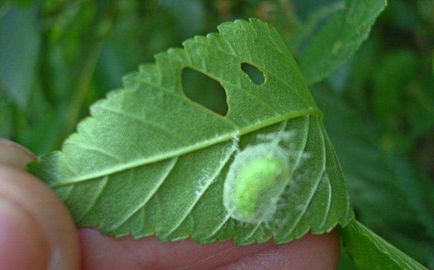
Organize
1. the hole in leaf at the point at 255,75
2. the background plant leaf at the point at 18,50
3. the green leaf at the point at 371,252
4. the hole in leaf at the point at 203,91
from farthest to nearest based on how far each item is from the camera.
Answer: the hole in leaf at the point at 203,91
the background plant leaf at the point at 18,50
the hole in leaf at the point at 255,75
the green leaf at the point at 371,252

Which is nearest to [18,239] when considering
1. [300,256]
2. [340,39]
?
[300,256]

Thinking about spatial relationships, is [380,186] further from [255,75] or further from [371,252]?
[371,252]

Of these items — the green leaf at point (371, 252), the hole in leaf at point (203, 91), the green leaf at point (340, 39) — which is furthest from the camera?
the hole in leaf at point (203, 91)

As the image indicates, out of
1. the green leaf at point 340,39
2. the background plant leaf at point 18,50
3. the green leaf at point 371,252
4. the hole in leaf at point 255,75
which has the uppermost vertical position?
the background plant leaf at point 18,50

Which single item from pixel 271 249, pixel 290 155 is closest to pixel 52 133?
pixel 271 249

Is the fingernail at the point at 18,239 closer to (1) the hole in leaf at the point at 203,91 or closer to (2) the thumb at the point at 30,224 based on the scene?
(2) the thumb at the point at 30,224

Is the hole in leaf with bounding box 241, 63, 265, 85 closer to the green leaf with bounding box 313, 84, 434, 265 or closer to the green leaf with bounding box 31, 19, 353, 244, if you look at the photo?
the green leaf with bounding box 313, 84, 434, 265

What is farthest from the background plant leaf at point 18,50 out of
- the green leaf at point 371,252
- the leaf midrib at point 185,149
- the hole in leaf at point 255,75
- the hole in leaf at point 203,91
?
the green leaf at point 371,252
